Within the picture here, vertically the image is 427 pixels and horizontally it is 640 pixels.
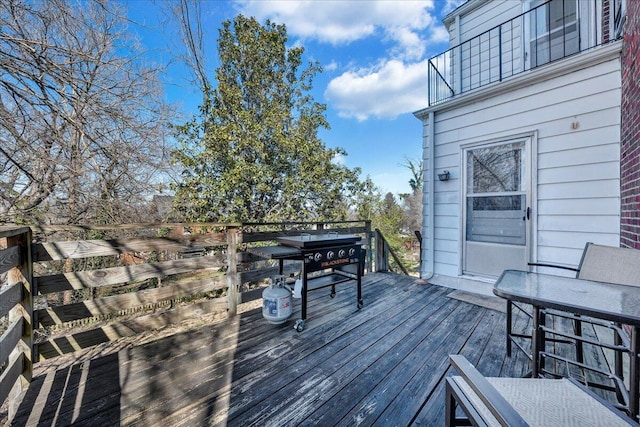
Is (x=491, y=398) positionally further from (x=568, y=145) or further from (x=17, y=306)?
(x=568, y=145)

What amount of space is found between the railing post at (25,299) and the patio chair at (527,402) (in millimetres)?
2583

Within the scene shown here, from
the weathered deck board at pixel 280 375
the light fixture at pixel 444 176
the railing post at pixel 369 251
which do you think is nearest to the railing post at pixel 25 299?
the weathered deck board at pixel 280 375

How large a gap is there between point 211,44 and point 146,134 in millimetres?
3976

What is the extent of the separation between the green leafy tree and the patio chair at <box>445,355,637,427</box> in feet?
18.3

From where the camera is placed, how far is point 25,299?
1.84m

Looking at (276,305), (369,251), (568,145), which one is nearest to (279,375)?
(276,305)

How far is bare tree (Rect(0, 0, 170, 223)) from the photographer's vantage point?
217 centimetres

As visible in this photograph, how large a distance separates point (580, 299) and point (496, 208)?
253cm

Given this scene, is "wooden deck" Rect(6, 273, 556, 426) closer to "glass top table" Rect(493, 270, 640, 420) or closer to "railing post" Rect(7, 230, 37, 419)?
"railing post" Rect(7, 230, 37, 419)

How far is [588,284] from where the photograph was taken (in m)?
1.71

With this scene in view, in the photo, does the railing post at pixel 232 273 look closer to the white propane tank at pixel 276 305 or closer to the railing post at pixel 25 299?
the white propane tank at pixel 276 305

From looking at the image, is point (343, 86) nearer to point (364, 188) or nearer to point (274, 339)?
point (364, 188)

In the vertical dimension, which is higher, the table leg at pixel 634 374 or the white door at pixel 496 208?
the white door at pixel 496 208

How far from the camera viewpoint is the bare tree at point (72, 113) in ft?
7.11
